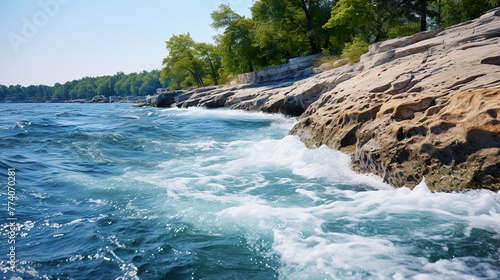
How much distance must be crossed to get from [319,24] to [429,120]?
32.2m

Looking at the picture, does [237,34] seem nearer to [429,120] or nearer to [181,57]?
[181,57]

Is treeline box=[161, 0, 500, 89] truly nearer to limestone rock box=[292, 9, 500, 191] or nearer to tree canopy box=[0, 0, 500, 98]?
tree canopy box=[0, 0, 500, 98]

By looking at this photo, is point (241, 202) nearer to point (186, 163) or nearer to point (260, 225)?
point (260, 225)

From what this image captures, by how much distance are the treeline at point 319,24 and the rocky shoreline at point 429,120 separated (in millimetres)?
14086

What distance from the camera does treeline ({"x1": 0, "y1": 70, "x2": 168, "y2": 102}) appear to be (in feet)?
487

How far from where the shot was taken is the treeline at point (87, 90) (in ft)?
487

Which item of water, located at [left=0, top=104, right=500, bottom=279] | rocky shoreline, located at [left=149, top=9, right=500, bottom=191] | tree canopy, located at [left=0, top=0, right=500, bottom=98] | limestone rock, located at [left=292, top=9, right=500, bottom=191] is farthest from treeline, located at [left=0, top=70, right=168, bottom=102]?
water, located at [left=0, top=104, right=500, bottom=279]

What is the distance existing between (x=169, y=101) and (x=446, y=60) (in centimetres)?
4088

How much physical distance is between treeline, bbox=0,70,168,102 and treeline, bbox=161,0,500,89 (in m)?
108

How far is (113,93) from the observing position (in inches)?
6353

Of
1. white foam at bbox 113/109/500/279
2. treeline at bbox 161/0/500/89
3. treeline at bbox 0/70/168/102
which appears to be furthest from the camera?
treeline at bbox 0/70/168/102

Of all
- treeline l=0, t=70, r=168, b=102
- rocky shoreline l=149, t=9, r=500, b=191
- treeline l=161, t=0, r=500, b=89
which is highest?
treeline l=0, t=70, r=168, b=102

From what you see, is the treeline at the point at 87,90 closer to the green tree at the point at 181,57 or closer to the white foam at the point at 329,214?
the green tree at the point at 181,57

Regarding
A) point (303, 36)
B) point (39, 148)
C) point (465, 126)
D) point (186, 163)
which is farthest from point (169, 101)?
point (465, 126)
